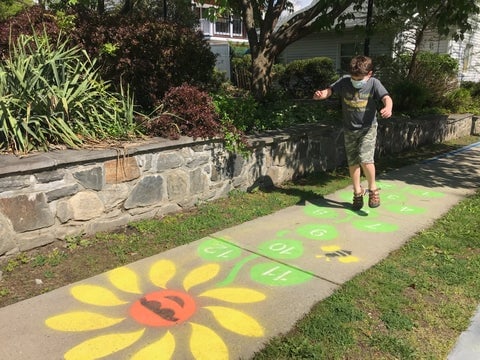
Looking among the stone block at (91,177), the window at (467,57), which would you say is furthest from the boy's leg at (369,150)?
the window at (467,57)

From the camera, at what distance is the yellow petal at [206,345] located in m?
2.50

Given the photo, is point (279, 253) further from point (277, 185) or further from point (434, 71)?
point (434, 71)

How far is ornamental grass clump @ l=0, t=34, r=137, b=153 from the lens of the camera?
161 inches

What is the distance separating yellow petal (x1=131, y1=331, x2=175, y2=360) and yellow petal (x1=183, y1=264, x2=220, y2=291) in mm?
645

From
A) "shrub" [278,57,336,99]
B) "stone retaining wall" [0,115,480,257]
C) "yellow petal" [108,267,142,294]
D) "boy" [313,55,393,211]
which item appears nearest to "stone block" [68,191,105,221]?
"stone retaining wall" [0,115,480,257]

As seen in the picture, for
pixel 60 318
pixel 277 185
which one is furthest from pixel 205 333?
pixel 277 185

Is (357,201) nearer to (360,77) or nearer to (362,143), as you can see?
(362,143)

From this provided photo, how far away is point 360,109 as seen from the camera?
4660 mm

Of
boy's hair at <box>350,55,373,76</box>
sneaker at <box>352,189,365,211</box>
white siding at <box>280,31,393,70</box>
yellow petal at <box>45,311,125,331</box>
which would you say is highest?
white siding at <box>280,31,393,70</box>

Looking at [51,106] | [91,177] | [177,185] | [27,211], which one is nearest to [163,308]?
[27,211]

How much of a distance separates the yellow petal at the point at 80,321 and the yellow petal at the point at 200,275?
2.06 feet

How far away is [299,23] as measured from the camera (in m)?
7.63

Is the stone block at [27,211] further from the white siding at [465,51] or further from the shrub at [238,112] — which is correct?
the white siding at [465,51]

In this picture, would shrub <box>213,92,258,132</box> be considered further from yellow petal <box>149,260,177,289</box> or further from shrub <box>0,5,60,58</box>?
yellow petal <box>149,260,177,289</box>
